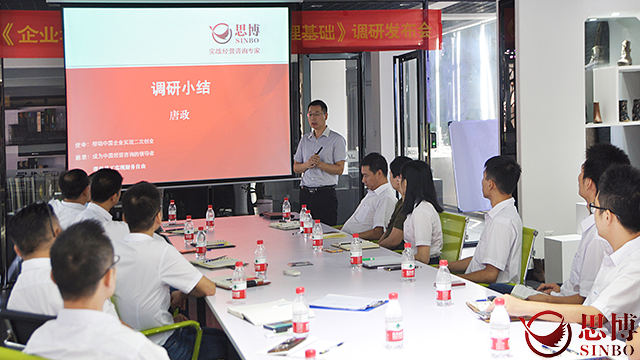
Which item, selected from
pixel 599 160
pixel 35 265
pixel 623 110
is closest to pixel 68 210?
pixel 35 265

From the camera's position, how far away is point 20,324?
1885 mm

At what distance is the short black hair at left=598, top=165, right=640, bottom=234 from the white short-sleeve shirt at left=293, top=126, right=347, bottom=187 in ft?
13.2

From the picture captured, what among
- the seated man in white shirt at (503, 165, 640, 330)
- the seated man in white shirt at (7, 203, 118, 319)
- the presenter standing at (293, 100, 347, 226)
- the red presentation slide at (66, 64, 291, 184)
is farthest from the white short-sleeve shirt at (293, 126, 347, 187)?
the seated man in white shirt at (503, 165, 640, 330)

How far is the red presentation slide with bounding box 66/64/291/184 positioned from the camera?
5215 millimetres

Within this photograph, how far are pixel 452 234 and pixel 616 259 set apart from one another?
71.6 inches

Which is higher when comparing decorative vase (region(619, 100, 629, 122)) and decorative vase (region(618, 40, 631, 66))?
decorative vase (region(618, 40, 631, 66))

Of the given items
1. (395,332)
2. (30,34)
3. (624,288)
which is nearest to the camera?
(395,332)

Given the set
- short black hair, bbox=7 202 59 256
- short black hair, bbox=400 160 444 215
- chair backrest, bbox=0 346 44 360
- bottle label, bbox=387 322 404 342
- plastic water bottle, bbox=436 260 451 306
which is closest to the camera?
chair backrest, bbox=0 346 44 360

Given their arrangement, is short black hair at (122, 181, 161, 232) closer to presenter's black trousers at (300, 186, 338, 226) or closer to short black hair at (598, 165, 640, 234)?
short black hair at (598, 165, 640, 234)

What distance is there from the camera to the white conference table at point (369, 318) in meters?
1.87

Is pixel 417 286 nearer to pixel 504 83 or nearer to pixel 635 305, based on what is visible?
pixel 635 305

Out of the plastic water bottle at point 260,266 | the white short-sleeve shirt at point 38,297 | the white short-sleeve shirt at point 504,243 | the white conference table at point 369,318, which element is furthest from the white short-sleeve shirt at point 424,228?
the white short-sleeve shirt at point 38,297

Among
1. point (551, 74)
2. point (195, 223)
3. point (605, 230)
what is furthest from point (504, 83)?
point (605, 230)

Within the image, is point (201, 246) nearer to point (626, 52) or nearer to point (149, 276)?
point (149, 276)
